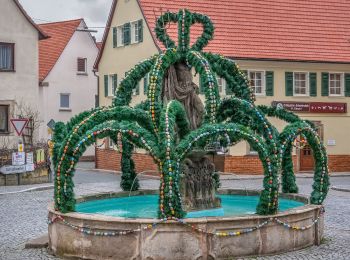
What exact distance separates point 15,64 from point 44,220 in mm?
19245

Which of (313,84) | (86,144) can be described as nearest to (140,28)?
(313,84)

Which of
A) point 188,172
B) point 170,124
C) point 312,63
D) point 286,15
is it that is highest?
point 286,15

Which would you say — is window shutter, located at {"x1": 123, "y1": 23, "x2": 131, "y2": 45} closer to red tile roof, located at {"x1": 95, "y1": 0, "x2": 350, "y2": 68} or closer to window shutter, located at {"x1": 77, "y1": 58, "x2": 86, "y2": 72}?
red tile roof, located at {"x1": 95, "y1": 0, "x2": 350, "y2": 68}

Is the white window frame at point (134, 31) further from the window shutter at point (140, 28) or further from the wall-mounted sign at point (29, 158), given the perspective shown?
the wall-mounted sign at point (29, 158)

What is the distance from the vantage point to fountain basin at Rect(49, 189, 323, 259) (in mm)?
10719

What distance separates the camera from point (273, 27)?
36.5m

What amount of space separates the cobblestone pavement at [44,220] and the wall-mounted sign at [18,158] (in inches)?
95.5

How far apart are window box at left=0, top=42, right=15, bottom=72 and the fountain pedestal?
22521 mm

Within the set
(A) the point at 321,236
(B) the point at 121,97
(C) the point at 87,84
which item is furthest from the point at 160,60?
(C) the point at 87,84

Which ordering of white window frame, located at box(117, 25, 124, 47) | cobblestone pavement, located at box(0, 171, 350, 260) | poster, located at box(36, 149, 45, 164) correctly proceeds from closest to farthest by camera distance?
cobblestone pavement, located at box(0, 171, 350, 260) → poster, located at box(36, 149, 45, 164) → white window frame, located at box(117, 25, 124, 47)

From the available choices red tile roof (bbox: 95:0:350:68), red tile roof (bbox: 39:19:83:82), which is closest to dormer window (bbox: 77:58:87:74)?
red tile roof (bbox: 39:19:83:82)

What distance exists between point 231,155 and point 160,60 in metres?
20.2

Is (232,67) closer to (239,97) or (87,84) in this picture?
(239,97)

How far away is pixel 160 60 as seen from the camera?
13.4 metres
